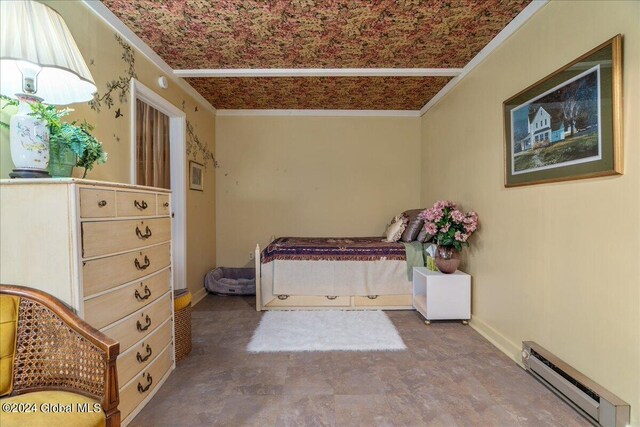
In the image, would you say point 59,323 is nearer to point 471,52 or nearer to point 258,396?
point 258,396

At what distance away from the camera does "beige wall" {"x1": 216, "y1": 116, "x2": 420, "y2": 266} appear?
168 inches

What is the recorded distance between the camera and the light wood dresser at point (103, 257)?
44.4 inches

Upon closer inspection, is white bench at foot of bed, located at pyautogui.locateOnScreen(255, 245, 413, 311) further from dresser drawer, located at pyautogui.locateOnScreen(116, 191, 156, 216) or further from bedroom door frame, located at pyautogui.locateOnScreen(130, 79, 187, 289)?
dresser drawer, located at pyautogui.locateOnScreen(116, 191, 156, 216)

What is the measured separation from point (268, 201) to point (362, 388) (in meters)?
3.02

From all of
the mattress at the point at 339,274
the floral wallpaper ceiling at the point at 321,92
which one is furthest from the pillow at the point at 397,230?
the floral wallpaper ceiling at the point at 321,92

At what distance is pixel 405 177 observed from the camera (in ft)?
14.2

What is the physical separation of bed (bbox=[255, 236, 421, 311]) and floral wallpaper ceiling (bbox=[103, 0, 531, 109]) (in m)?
1.91

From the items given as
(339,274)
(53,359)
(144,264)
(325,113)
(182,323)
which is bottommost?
(182,323)

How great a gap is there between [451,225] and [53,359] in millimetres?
2811

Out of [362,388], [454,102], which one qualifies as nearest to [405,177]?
[454,102]

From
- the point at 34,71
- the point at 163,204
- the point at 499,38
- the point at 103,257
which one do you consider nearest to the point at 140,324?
the point at 103,257

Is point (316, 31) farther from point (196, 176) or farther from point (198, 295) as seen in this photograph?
point (198, 295)

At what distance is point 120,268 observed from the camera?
140cm

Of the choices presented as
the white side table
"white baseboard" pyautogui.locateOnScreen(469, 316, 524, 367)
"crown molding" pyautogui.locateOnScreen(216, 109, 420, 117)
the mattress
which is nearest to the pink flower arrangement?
the white side table
